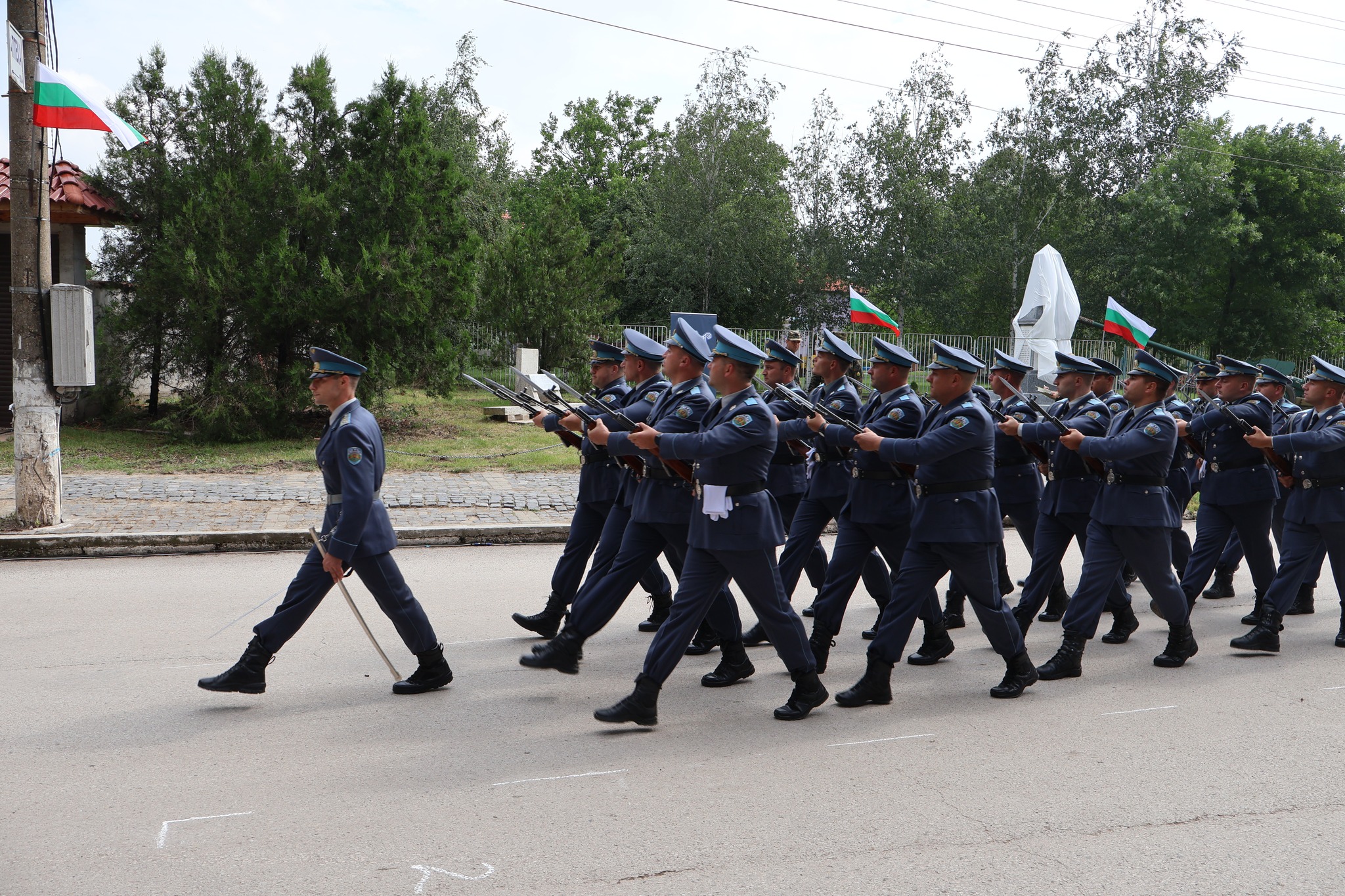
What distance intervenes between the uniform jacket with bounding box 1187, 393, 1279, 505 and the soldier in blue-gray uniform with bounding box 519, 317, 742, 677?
146 inches

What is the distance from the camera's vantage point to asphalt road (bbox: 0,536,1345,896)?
3.54m

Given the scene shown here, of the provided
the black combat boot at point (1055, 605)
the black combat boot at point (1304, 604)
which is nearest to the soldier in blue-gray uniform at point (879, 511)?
the black combat boot at point (1055, 605)

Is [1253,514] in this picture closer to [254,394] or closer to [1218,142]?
[254,394]

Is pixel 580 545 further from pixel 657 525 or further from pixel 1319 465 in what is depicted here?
pixel 1319 465

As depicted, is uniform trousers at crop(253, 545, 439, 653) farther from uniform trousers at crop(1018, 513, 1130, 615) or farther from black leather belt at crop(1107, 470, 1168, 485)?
black leather belt at crop(1107, 470, 1168, 485)

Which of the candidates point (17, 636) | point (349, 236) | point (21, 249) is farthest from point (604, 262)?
point (17, 636)

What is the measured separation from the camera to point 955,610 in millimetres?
7219

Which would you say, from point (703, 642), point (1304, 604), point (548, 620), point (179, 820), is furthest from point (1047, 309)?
point (179, 820)

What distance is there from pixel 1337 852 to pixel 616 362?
15.5 feet

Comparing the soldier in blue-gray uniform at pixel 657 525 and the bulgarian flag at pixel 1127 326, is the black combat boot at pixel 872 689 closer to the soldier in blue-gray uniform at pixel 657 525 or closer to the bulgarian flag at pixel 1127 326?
the soldier in blue-gray uniform at pixel 657 525

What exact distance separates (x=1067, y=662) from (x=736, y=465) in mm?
2345

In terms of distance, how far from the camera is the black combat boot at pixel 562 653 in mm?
Answer: 5688

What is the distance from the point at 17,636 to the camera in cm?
626

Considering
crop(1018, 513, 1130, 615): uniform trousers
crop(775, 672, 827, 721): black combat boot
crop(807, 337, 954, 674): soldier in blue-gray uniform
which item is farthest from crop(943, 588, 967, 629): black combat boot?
crop(775, 672, 827, 721): black combat boot
